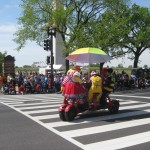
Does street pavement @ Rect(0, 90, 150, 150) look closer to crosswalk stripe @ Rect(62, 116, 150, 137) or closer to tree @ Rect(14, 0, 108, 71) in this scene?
crosswalk stripe @ Rect(62, 116, 150, 137)

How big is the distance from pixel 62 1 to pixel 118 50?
10.4 metres

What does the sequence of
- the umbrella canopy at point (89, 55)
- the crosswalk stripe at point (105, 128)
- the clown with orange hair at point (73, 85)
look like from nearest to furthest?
the crosswalk stripe at point (105, 128) → the clown with orange hair at point (73, 85) → the umbrella canopy at point (89, 55)

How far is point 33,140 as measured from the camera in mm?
8508

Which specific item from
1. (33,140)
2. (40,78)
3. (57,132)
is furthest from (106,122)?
(40,78)

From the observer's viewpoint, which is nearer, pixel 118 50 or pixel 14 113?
pixel 14 113

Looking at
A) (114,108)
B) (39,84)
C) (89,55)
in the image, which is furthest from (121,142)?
(39,84)

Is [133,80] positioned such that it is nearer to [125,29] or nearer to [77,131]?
[125,29]

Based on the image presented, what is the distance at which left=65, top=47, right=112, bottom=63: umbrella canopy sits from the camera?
13.0m

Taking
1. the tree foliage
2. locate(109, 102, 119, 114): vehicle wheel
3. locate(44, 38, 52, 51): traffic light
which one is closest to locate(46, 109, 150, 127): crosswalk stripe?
locate(109, 102, 119, 114): vehicle wheel

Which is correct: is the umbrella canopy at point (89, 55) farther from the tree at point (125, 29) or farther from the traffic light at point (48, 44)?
the tree at point (125, 29)

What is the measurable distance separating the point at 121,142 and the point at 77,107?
Answer: 3.54 metres

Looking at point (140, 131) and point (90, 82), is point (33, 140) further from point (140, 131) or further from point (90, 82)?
point (90, 82)

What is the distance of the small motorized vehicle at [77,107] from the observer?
1126cm

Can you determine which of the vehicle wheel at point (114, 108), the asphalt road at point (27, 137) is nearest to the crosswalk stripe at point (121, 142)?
the asphalt road at point (27, 137)
